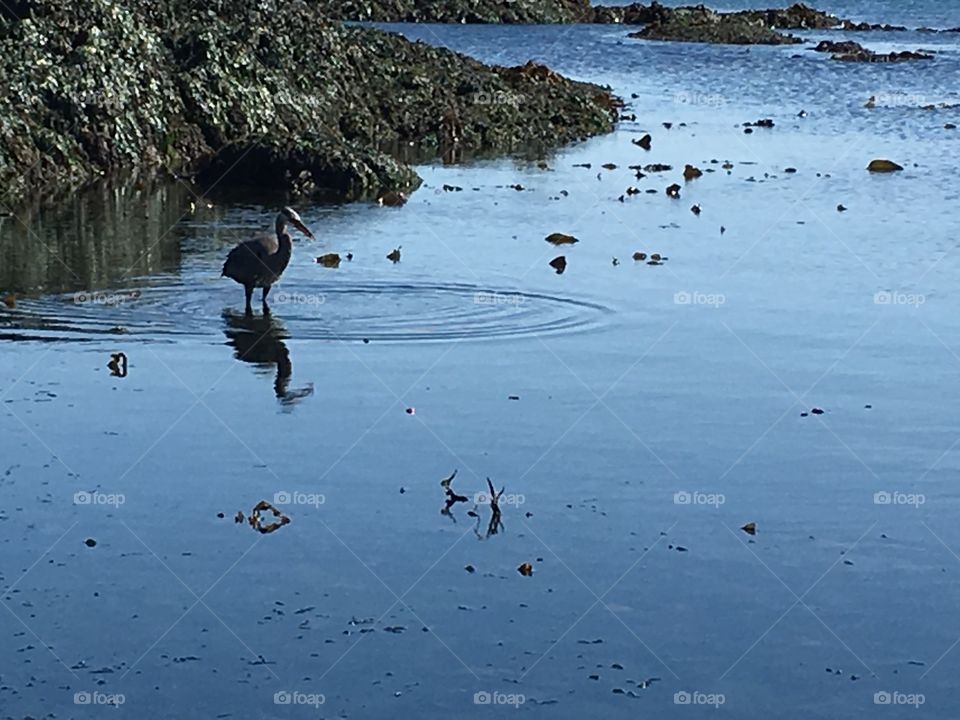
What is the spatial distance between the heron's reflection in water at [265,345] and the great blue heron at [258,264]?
35 cm

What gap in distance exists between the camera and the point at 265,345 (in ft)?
52.4

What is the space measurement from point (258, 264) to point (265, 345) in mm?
1620

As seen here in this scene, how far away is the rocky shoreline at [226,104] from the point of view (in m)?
25.6

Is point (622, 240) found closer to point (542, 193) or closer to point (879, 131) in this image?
point (542, 193)

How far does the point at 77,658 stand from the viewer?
30.1ft

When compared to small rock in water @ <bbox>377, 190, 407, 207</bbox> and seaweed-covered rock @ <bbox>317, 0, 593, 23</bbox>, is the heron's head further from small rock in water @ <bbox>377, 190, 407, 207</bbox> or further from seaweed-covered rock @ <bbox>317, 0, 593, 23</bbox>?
seaweed-covered rock @ <bbox>317, 0, 593, 23</bbox>

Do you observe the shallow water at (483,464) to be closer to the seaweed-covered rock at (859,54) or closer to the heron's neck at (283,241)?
the heron's neck at (283,241)

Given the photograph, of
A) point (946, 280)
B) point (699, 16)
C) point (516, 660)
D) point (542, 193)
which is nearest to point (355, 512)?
point (516, 660)

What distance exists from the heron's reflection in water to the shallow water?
0.18 feet

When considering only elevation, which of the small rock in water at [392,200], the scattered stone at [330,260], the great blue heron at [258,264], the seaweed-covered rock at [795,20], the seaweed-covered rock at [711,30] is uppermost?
the great blue heron at [258,264]

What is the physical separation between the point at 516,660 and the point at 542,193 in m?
16.7

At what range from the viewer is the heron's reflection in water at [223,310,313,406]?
47.2 feet

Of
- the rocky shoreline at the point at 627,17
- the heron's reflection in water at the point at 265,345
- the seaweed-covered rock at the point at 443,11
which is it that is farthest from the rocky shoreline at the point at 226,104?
the seaweed-covered rock at the point at 443,11

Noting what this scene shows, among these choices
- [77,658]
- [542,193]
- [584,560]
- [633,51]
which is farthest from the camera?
[633,51]
